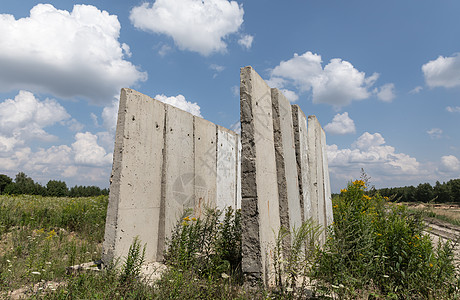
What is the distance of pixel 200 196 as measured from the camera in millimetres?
5578

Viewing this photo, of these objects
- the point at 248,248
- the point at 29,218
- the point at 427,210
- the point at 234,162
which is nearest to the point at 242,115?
the point at 248,248

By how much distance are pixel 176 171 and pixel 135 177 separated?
0.93 meters

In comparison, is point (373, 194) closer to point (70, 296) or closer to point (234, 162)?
point (234, 162)

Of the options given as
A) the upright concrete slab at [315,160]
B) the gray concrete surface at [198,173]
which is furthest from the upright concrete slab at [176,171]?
the upright concrete slab at [315,160]

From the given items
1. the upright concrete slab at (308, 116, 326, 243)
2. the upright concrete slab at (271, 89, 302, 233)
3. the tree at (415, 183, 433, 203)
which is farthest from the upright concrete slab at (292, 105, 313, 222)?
the tree at (415, 183, 433, 203)

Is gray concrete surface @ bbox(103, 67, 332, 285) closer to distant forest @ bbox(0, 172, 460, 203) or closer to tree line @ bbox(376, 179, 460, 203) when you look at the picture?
distant forest @ bbox(0, 172, 460, 203)

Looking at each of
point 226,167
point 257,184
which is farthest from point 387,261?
point 226,167

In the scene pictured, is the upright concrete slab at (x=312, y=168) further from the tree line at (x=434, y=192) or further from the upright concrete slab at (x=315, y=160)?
the tree line at (x=434, y=192)

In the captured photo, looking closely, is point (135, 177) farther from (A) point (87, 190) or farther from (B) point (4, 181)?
(B) point (4, 181)

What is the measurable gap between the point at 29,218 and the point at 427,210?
7908mm

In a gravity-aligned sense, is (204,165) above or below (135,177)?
above

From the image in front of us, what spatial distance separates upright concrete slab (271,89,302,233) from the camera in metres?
4.05

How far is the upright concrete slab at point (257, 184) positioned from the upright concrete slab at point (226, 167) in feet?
8.26

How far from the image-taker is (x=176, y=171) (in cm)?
495
